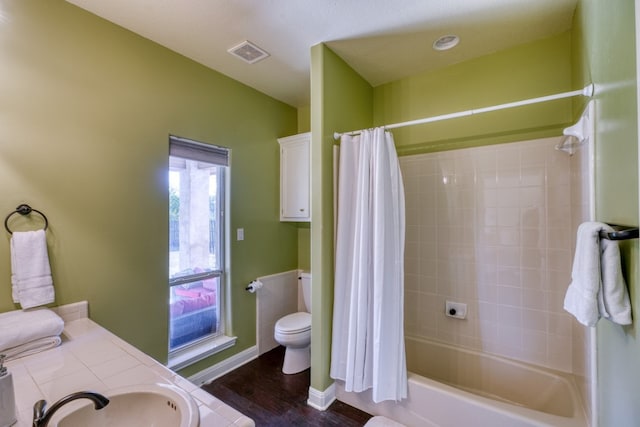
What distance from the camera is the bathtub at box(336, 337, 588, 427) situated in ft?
4.93

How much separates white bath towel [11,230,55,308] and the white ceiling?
134 cm

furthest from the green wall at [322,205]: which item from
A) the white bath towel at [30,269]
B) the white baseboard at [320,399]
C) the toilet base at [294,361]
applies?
the white bath towel at [30,269]

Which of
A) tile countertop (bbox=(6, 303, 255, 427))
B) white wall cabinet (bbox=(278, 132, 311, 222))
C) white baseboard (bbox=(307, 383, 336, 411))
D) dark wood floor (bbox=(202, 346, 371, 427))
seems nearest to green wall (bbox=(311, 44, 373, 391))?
white baseboard (bbox=(307, 383, 336, 411))

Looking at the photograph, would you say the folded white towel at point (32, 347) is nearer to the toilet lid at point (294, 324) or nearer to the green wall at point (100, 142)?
the green wall at point (100, 142)

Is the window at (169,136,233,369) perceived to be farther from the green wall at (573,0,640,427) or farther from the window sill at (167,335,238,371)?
the green wall at (573,0,640,427)

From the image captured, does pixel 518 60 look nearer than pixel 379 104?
Yes

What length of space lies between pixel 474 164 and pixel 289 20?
164 cm

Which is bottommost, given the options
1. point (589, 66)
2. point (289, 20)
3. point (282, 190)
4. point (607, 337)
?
point (607, 337)

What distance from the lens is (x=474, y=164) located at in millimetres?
2168

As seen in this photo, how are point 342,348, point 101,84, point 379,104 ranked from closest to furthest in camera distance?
point 101,84 → point 342,348 → point 379,104

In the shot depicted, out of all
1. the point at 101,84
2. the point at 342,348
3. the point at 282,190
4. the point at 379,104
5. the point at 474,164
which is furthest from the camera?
the point at 282,190

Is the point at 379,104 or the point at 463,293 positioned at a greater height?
the point at 379,104

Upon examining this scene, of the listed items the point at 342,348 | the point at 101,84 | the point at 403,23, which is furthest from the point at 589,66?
the point at 101,84

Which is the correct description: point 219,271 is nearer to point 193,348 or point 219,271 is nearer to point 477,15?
point 193,348
